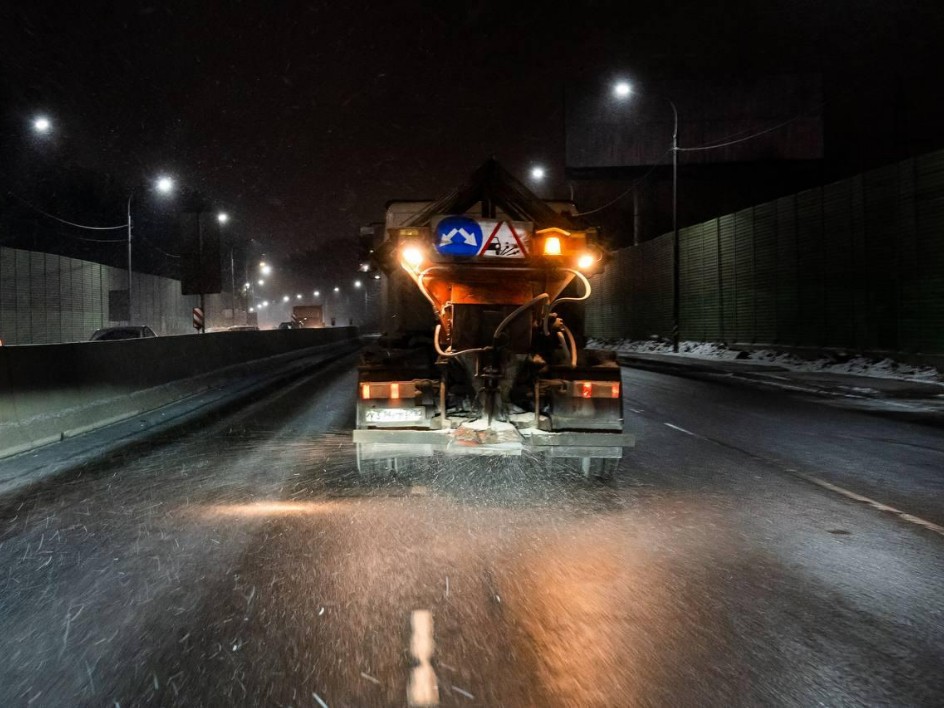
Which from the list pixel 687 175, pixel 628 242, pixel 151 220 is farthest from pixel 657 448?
pixel 151 220

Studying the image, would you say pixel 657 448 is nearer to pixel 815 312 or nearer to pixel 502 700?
pixel 502 700

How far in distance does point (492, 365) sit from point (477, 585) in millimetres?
3401

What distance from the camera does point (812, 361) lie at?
28.0 meters

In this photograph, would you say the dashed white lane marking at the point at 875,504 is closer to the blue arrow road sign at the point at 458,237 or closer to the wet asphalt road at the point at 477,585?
the wet asphalt road at the point at 477,585

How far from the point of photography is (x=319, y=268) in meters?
156

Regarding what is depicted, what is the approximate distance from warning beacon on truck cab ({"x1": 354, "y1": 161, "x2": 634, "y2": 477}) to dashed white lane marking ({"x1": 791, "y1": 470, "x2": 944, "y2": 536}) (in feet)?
7.09

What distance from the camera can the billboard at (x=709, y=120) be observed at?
5262 centimetres

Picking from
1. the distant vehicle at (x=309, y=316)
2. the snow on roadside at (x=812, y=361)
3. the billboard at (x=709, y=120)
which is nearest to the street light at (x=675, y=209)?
the snow on roadside at (x=812, y=361)

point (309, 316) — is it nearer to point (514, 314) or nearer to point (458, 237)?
point (458, 237)

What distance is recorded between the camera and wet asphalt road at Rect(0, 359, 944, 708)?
3.89 meters

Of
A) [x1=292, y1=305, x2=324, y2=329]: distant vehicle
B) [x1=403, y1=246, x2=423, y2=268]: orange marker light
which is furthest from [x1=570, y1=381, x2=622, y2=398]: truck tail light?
[x1=292, y1=305, x2=324, y2=329]: distant vehicle

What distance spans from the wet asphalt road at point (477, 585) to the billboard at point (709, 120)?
4592 cm

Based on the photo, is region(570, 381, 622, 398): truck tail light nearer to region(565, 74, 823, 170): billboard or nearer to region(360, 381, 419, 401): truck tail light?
region(360, 381, 419, 401): truck tail light

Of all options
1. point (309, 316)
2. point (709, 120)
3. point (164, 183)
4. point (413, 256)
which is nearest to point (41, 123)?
point (164, 183)
